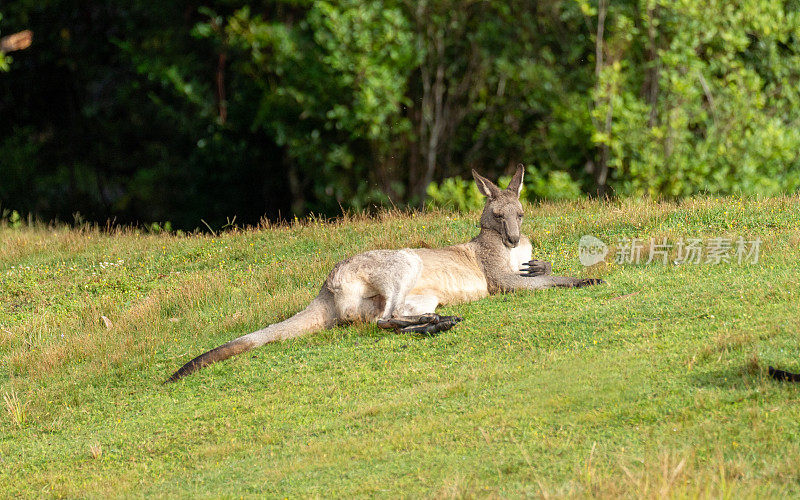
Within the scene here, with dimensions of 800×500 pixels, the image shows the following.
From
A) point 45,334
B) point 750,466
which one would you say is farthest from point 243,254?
point 750,466

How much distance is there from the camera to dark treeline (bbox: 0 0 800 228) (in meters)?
19.3

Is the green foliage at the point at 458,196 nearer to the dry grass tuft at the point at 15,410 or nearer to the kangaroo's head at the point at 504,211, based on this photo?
the kangaroo's head at the point at 504,211

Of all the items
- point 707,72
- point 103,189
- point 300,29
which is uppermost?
point 300,29

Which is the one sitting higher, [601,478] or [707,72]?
[707,72]

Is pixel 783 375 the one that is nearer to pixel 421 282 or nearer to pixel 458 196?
pixel 421 282

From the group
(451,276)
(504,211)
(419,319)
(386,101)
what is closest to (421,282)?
(451,276)

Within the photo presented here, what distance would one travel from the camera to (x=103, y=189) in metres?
26.5

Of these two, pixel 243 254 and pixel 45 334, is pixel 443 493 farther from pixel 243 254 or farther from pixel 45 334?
pixel 243 254

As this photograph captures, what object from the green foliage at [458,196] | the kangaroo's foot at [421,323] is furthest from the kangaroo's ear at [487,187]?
the green foliage at [458,196]

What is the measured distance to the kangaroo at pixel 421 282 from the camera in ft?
32.2

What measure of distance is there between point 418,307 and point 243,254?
591 cm

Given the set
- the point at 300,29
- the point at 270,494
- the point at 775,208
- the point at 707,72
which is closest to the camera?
the point at 270,494

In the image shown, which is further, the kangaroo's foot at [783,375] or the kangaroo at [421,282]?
the kangaroo at [421,282]

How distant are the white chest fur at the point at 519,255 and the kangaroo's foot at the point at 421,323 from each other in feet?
5.70
